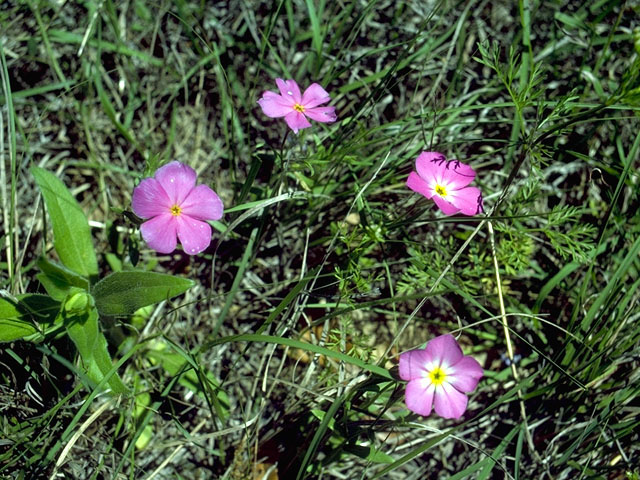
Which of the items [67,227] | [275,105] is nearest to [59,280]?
[67,227]

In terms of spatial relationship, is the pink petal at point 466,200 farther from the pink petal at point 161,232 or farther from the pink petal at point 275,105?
the pink petal at point 161,232

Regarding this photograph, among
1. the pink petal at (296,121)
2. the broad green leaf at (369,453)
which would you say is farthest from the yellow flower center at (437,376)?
the pink petal at (296,121)

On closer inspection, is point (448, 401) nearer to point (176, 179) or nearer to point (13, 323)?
point (176, 179)

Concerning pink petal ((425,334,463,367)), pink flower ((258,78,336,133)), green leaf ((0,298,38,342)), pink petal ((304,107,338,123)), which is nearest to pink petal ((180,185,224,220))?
pink flower ((258,78,336,133))

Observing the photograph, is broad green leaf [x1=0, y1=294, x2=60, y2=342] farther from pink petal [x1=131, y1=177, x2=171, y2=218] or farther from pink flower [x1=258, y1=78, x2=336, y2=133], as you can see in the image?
pink flower [x1=258, y1=78, x2=336, y2=133]

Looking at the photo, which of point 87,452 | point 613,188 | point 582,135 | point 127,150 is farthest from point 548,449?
point 127,150

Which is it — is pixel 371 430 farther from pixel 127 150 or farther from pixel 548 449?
pixel 127 150
